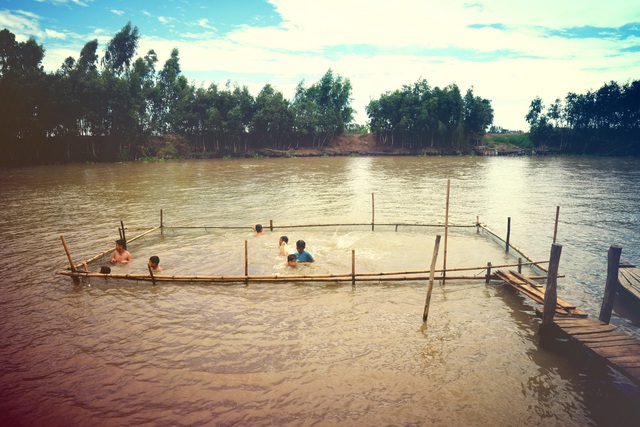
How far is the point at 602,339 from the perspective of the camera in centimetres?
726

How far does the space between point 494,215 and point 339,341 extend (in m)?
17.0

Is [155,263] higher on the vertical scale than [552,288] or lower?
lower

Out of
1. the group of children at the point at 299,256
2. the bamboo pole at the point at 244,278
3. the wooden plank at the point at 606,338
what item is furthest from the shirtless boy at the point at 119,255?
the wooden plank at the point at 606,338

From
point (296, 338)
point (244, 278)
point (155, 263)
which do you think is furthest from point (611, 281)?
point (155, 263)

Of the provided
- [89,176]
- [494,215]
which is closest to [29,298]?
[494,215]

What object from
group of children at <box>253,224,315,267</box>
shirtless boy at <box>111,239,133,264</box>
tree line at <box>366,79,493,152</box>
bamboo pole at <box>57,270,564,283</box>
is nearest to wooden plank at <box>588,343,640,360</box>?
bamboo pole at <box>57,270,564,283</box>

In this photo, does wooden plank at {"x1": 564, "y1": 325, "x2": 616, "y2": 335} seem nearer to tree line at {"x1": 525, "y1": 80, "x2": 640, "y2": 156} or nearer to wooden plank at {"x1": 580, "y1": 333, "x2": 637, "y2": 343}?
wooden plank at {"x1": 580, "y1": 333, "x2": 637, "y2": 343}

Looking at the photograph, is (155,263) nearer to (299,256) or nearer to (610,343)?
(299,256)

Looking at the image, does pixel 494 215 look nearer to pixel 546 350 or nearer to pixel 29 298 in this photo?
pixel 546 350

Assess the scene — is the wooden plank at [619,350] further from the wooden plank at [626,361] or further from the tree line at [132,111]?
the tree line at [132,111]

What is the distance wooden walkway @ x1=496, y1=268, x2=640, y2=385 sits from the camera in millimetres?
6465

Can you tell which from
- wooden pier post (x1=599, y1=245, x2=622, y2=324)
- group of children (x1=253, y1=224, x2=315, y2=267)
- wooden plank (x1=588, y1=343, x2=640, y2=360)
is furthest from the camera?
group of children (x1=253, y1=224, x2=315, y2=267)

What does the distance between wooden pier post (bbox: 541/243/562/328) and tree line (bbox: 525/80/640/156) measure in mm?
80219

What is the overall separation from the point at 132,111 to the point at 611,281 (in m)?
61.6
